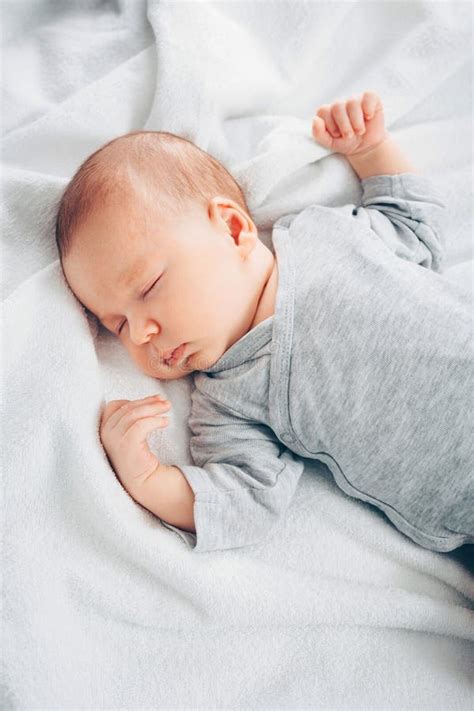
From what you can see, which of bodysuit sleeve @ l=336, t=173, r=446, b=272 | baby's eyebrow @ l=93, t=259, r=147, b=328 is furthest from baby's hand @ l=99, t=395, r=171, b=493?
bodysuit sleeve @ l=336, t=173, r=446, b=272

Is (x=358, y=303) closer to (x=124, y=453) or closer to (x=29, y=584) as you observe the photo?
(x=124, y=453)

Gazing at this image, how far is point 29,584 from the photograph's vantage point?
97 centimetres

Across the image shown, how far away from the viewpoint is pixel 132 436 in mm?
1061

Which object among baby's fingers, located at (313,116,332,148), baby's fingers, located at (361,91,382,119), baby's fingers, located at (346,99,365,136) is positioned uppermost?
baby's fingers, located at (361,91,382,119)

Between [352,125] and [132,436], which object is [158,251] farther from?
[352,125]

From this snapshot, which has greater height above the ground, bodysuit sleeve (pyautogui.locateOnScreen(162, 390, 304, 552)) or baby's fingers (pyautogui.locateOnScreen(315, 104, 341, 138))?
baby's fingers (pyautogui.locateOnScreen(315, 104, 341, 138))

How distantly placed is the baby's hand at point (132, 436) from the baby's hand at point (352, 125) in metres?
0.60

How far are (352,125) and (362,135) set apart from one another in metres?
0.03

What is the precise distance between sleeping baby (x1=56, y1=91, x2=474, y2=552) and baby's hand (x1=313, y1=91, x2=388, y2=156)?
0.22 meters

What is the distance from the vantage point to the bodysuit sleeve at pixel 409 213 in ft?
4.31

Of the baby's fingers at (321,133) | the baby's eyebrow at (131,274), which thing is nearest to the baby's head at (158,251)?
the baby's eyebrow at (131,274)

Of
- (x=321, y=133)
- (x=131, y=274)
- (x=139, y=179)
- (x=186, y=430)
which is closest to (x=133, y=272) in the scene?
(x=131, y=274)

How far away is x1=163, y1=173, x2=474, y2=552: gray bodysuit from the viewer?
43.1 inches

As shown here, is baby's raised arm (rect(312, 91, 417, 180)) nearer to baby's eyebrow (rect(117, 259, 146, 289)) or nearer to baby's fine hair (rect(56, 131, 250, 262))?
baby's fine hair (rect(56, 131, 250, 262))
